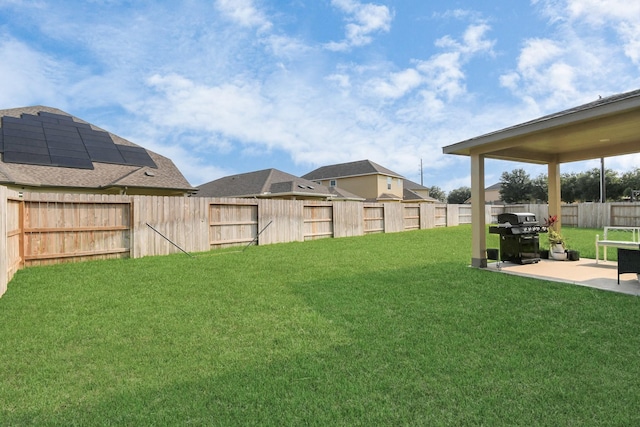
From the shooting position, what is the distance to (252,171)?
3044 cm

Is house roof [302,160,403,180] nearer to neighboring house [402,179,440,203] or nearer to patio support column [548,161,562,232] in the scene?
neighboring house [402,179,440,203]

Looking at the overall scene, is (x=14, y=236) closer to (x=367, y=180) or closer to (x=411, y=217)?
(x=411, y=217)

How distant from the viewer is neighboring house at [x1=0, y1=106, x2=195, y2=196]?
1362cm

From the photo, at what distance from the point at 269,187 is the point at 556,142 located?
2051cm

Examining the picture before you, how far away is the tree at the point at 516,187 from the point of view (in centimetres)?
3984

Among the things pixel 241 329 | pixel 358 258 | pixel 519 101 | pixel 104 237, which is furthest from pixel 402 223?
pixel 241 329

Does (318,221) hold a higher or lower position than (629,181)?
lower

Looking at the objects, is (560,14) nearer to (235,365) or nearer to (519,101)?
Answer: (519,101)

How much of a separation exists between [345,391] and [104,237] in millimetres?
8737

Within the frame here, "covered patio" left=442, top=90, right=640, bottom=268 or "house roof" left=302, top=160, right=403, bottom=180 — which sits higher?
"house roof" left=302, top=160, right=403, bottom=180

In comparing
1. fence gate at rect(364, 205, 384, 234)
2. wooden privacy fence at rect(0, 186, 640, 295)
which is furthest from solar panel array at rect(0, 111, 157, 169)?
fence gate at rect(364, 205, 384, 234)

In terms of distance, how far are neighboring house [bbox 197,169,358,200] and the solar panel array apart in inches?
329

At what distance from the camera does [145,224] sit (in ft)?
30.9

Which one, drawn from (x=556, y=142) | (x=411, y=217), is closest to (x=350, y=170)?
(x=411, y=217)
